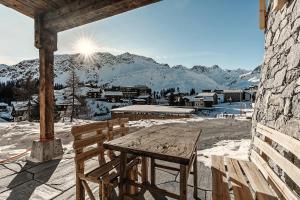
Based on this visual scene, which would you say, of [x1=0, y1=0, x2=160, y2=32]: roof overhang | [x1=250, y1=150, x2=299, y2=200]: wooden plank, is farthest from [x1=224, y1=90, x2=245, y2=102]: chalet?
[x1=0, y1=0, x2=160, y2=32]: roof overhang

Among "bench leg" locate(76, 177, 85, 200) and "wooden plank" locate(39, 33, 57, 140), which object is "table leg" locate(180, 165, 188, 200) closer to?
"bench leg" locate(76, 177, 85, 200)

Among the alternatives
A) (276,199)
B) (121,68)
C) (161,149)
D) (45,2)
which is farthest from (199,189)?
(121,68)

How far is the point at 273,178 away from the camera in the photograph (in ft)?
7.95

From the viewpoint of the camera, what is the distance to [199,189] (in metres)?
3.09

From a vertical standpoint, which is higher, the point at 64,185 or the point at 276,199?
the point at 276,199

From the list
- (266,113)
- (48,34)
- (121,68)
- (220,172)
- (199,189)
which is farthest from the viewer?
(121,68)

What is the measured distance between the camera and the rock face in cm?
237

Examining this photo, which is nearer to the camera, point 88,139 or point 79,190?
point 79,190

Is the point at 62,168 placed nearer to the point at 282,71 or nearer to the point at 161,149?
the point at 161,149

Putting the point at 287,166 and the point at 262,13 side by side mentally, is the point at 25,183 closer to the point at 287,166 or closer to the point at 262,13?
the point at 287,166

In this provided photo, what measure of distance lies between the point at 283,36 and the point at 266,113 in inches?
49.3

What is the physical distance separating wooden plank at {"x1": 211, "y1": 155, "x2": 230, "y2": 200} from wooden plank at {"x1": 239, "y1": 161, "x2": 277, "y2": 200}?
0.33m

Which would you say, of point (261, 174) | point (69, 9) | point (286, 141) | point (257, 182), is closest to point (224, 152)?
point (261, 174)

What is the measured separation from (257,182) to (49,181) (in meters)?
3.21
